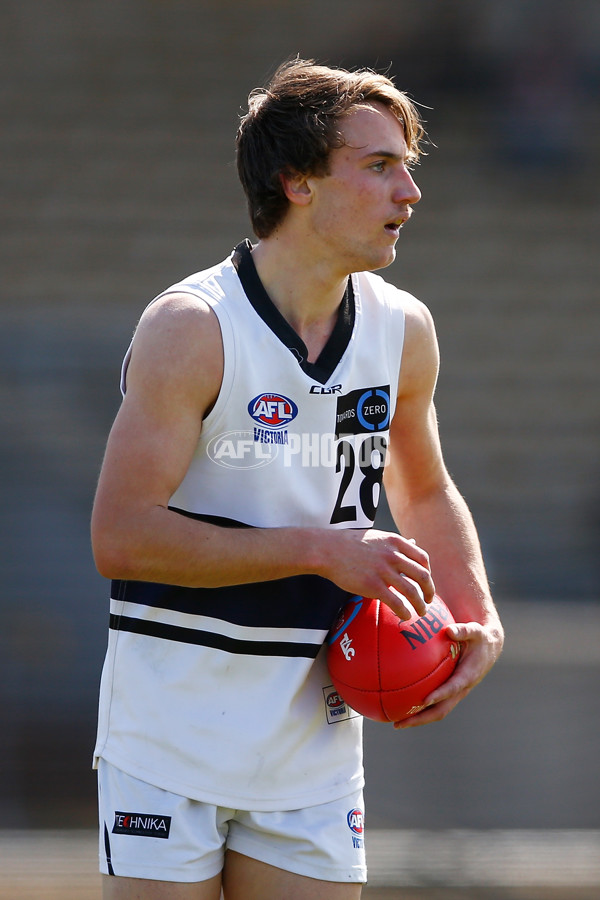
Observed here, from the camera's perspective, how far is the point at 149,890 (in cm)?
215

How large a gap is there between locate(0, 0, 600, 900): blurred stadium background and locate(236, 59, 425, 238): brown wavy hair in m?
3.90

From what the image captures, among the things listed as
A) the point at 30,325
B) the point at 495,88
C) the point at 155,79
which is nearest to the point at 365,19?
the point at 495,88

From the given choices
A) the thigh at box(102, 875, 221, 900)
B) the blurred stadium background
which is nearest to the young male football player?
the thigh at box(102, 875, 221, 900)

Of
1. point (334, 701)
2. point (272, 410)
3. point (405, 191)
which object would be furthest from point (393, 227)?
point (334, 701)

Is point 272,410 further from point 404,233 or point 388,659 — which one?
point 404,233

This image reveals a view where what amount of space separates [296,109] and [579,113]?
6.69 metres

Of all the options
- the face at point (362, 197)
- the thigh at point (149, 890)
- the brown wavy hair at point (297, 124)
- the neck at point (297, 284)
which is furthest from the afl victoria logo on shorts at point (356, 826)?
the brown wavy hair at point (297, 124)

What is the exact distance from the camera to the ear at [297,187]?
7.68 ft

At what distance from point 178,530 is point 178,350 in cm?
34

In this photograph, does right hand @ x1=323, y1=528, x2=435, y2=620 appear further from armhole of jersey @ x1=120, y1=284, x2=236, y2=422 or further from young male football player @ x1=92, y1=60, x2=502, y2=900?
armhole of jersey @ x1=120, y1=284, x2=236, y2=422

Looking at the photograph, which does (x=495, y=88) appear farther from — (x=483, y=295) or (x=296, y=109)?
(x=296, y=109)

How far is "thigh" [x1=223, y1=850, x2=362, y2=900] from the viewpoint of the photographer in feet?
7.34

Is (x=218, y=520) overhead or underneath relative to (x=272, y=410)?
underneath

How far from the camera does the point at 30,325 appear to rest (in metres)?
7.58
